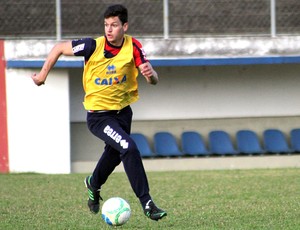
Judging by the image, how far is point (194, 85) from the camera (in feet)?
72.3

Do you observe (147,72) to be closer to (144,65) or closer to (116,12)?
(144,65)

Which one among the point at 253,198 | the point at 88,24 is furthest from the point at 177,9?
the point at 253,198

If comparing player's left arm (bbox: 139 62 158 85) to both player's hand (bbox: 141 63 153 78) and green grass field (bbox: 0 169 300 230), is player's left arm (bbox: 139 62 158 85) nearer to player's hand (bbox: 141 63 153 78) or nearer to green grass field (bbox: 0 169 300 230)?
player's hand (bbox: 141 63 153 78)

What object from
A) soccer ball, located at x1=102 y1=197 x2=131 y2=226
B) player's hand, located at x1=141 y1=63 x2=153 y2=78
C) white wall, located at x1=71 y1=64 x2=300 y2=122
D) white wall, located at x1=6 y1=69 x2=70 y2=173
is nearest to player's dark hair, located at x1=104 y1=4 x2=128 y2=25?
player's hand, located at x1=141 y1=63 x2=153 y2=78

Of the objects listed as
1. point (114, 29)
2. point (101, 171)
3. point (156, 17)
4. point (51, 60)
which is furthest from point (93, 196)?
point (156, 17)

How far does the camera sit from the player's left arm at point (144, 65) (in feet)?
26.5

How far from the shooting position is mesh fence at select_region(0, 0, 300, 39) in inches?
792

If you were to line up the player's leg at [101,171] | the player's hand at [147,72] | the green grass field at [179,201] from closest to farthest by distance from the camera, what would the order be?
the player's hand at [147,72] → the green grass field at [179,201] → the player's leg at [101,171]

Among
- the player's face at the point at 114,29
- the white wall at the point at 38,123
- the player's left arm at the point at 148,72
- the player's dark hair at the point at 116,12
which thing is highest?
the player's dark hair at the point at 116,12

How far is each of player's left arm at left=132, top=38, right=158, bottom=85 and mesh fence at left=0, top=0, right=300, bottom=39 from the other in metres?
11.8

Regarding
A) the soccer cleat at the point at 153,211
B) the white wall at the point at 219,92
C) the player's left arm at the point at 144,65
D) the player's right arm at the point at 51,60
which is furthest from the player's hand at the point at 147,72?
the white wall at the point at 219,92

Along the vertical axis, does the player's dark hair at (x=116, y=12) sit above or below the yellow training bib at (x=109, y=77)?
above

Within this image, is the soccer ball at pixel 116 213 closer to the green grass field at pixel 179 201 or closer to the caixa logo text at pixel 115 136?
the green grass field at pixel 179 201

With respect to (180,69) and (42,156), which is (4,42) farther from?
(180,69)
